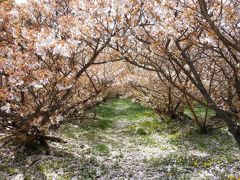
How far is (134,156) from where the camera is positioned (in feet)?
56.3

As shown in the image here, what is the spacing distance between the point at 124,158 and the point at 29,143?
4.80 meters

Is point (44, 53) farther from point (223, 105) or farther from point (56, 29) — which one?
point (223, 105)

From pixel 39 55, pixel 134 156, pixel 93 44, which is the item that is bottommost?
pixel 134 156

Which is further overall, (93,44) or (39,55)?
(93,44)

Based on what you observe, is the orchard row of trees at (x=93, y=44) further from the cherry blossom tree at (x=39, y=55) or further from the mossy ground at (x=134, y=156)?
the mossy ground at (x=134, y=156)

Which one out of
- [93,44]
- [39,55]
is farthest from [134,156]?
[39,55]

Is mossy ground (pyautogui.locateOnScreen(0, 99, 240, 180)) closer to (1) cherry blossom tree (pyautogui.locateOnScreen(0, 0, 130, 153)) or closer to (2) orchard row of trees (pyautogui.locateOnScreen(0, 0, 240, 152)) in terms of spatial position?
(1) cherry blossom tree (pyautogui.locateOnScreen(0, 0, 130, 153))

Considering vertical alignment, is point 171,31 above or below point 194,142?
above

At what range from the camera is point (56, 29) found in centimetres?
1867

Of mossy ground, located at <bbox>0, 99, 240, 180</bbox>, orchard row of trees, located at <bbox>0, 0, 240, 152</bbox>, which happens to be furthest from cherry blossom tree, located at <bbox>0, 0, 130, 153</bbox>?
mossy ground, located at <bbox>0, 99, 240, 180</bbox>

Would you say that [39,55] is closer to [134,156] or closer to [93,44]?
[93,44]

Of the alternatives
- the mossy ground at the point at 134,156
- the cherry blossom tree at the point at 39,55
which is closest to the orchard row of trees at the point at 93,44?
the cherry blossom tree at the point at 39,55

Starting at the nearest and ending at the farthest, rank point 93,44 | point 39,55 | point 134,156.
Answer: point 39,55
point 93,44
point 134,156

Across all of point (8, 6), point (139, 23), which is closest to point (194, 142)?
point (139, 23)
